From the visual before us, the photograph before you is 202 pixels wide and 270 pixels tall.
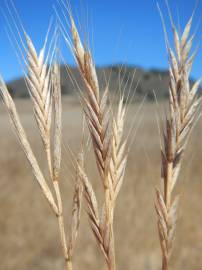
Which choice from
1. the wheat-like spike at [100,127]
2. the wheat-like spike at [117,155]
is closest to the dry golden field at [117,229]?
the wheat-like spike at [117,155]

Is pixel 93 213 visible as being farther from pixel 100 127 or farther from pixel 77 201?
pixel 100 127

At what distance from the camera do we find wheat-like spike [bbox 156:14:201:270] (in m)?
0.92

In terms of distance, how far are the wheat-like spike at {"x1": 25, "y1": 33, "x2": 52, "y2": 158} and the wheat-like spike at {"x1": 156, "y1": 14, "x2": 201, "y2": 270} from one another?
24 centimetres

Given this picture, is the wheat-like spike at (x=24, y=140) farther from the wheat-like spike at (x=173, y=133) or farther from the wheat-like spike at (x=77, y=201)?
the wheat-like spike at (x=173, y=133)

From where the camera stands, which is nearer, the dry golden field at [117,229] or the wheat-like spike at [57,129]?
the wheat-like spike at [57,129]

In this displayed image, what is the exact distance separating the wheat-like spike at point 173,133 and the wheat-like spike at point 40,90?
24 centimetres

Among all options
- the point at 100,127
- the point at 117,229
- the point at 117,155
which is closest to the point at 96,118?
the point at 100,127

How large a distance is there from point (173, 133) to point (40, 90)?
28cm

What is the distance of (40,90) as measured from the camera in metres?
0.95

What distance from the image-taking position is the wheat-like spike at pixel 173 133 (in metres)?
0.92

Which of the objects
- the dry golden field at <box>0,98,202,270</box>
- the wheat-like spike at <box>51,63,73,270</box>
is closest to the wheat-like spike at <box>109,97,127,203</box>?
the wheat-like spike at <box>51,63,73,270</box>

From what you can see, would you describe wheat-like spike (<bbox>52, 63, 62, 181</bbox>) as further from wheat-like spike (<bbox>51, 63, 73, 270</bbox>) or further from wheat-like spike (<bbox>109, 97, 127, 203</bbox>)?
wheat-like spike (<bbox>109, 97, 127, 203</bbox>)

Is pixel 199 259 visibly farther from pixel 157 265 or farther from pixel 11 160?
pixel 11 160

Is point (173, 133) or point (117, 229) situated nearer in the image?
point (173, 133)
